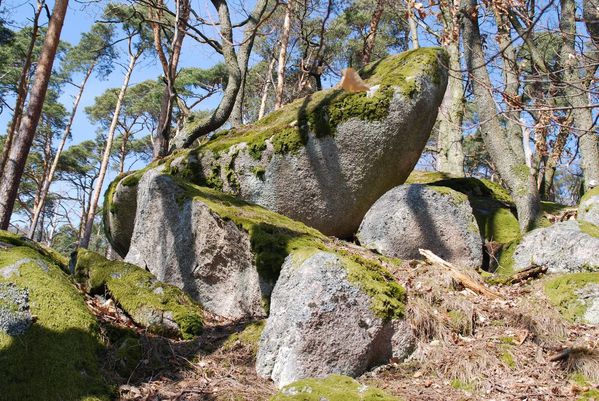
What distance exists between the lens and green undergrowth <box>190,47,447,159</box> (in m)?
6.84

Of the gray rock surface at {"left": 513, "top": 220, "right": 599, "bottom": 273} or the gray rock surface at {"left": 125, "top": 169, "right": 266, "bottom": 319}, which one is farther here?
the gray rock surface at {"left": 513, "top": 220, "right": 599, "bottom": 273}

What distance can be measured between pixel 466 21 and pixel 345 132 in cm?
291

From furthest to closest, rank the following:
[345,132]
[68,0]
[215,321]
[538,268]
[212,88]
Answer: [212,88] → [68,0] → [345,132] → [538,268] → [215,321]

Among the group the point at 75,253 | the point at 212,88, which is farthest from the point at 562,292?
the point at 212,88

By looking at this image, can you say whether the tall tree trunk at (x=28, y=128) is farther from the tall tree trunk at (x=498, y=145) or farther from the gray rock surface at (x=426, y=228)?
the tall tree trunk at (x=498, y=145)

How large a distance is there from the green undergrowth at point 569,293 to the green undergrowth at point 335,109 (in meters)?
3.14

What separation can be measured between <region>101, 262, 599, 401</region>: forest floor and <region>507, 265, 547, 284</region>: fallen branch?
0.72 meters

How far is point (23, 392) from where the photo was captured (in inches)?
114

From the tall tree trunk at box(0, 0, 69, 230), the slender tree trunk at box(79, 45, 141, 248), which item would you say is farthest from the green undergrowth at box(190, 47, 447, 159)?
the slender tree trunk at box(79, 45, 141, 248)

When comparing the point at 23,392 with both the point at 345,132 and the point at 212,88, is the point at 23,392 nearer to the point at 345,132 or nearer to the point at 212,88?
the point at 345,132

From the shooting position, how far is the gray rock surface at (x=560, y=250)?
5.36 metres

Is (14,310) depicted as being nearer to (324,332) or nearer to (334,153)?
(324,332)

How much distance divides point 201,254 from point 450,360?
2.81 meters

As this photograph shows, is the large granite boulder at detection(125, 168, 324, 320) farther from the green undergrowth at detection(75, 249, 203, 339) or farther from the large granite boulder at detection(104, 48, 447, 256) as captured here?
the large granite boulder at detection(104, 48, 447, 256)
